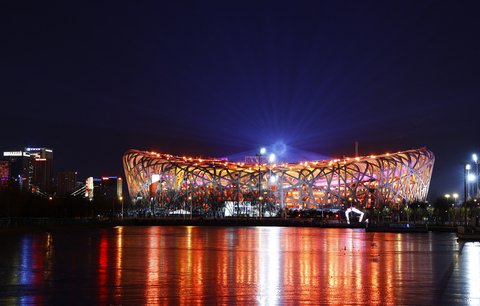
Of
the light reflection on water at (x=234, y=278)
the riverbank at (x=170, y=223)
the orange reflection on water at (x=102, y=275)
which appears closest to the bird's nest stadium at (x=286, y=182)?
the riverbank at (x=170, y=223)

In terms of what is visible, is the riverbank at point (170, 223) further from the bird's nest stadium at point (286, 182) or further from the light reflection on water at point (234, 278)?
the bird's nest stadium at point (286, 182)

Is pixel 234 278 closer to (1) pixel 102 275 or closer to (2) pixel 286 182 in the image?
(1) pixel 102 275

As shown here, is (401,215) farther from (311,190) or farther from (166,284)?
(166,284)

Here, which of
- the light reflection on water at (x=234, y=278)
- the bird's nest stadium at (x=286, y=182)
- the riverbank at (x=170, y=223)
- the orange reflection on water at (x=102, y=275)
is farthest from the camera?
the bird's nest stadium at (x=286, y=182)

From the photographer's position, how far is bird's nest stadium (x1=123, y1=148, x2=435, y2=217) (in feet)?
412

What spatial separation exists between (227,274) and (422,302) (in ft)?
22.2

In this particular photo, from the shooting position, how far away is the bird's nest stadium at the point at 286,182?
4941 inches

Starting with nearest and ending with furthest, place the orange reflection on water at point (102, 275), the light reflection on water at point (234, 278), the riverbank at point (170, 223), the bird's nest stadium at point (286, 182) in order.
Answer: the light reflection on water at point (234, 278) < the orange reflection on water at point (102, 275) < the riverbank at point (170, 223) < the bird's nest stadium at point (286, 182)

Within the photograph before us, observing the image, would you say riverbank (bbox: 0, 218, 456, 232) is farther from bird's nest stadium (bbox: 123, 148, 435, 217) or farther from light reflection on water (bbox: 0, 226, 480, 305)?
bird's nest stadium (bbox: 123, 148, 435, 217)

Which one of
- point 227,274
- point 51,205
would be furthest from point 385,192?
point 227,274

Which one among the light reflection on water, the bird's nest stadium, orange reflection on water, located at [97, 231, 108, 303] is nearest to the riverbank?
orange reflection on water, located at [97, 231, 108, 303]

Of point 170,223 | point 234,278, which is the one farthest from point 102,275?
point 170,223

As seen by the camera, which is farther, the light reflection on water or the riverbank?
the riverbank

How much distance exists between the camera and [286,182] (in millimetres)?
133125
